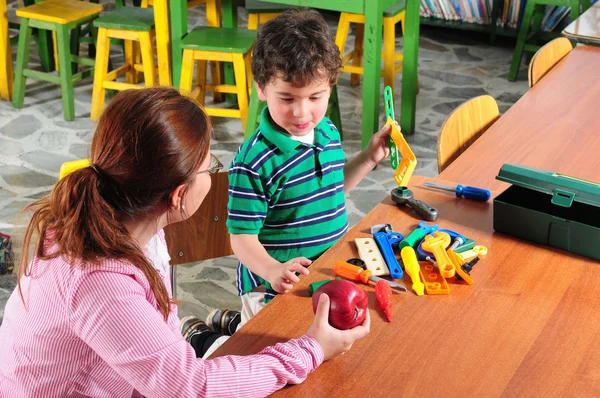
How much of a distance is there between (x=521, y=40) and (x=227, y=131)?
2.01 meters

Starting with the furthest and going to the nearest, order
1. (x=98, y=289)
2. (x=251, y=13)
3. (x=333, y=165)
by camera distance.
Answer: (x=251, y=13) → (x=333, y=165) → (x=98, y=289)

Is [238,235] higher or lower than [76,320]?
lower

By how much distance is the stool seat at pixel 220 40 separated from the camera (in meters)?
3.97

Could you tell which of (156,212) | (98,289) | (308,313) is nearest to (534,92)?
(308,313)

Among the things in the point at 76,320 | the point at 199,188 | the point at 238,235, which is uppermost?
the point at 199,188

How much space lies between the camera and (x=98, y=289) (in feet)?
4.22

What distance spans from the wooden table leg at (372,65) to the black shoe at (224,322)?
74.1 inches

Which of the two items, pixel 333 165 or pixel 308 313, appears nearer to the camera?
pixel 308 313

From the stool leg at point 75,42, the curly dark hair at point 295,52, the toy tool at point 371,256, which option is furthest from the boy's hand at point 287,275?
the stool leg at point 75,42

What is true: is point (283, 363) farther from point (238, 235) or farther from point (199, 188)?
point (238, 235)

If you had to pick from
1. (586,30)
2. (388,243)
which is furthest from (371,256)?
(586,30)

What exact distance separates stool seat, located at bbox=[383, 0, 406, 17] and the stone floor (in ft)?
2.16

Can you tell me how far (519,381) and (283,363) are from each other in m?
0.38

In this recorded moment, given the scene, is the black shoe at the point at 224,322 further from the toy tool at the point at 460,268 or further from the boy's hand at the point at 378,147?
the toy tool at the point at 460,268
